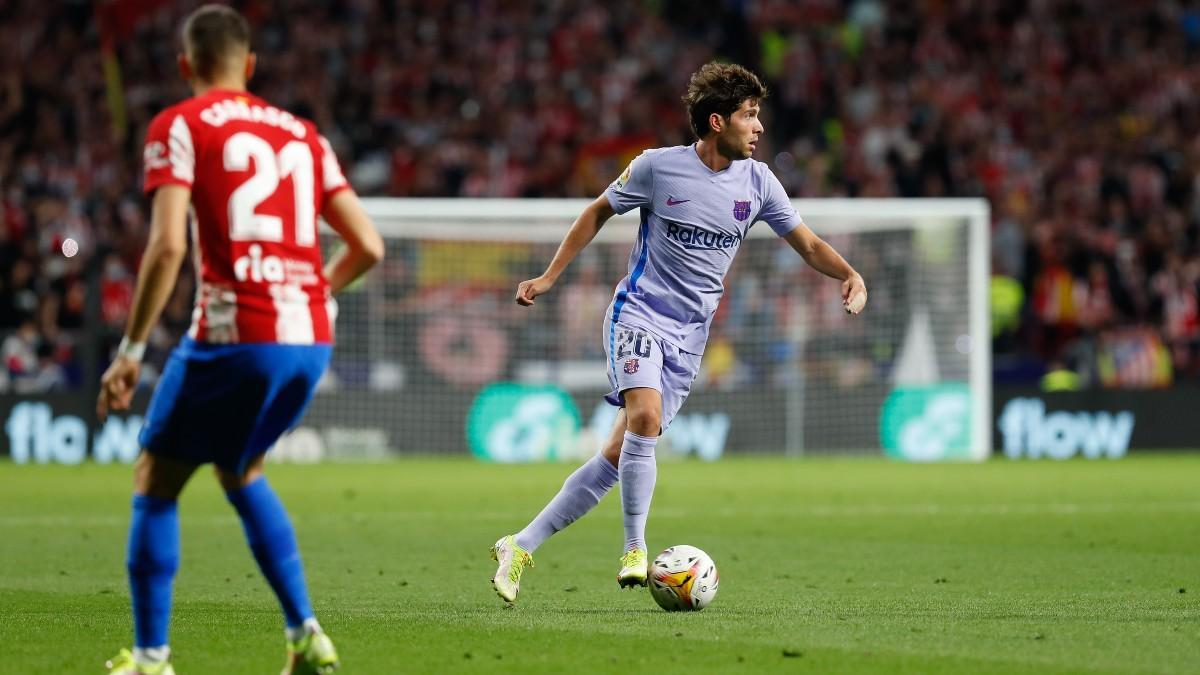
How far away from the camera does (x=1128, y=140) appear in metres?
24.0

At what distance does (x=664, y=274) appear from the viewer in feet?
25.4

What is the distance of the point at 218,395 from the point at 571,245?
111 inches

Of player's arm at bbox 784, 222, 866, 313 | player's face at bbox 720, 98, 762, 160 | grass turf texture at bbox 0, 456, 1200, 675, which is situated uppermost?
player's face at bbox 720, 98, 762, 160

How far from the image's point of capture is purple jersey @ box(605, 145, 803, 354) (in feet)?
25.2

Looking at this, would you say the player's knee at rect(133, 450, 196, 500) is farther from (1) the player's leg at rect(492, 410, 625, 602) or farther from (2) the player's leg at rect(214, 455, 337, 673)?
(1) the player's leg at rect(492, 410, 625, 602)

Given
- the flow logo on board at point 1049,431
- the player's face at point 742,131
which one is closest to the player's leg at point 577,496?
the player's face at point 742,131

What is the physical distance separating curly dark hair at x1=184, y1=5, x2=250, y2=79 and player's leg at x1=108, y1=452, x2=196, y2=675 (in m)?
1.12

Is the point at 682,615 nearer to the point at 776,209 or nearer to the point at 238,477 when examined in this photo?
the point at 776,209

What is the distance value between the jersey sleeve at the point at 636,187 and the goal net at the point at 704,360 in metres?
11.4

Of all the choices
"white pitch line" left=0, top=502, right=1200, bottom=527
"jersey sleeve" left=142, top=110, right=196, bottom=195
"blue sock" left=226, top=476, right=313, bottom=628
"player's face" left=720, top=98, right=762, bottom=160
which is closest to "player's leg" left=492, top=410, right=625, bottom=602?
"player's face" left=720, top=98, right=762, bottom=160

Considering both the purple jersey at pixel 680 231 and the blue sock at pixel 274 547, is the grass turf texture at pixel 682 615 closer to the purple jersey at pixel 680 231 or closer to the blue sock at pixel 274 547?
the blue sock at pixel 274 547

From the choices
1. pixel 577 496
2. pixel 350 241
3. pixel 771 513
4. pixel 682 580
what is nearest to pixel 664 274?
pixel 577 496

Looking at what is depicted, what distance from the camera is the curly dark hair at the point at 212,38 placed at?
506cm

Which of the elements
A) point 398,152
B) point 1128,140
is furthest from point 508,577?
point 1128,140
